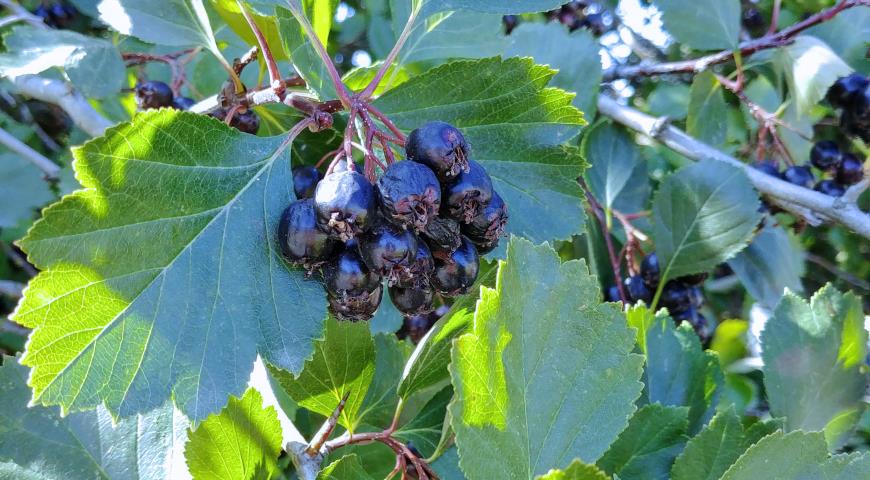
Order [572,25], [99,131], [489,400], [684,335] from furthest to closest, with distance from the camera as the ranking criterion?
[572,25] → [99,131] → [684,335] → [489,400]

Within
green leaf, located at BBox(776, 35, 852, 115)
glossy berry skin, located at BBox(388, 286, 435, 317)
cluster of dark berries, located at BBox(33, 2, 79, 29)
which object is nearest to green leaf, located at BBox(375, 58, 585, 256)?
glossy berry skin, located at BBox(388, 286, 435, 317)

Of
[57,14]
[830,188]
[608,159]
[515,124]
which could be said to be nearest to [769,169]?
[830,188]

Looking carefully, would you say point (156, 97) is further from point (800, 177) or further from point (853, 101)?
point (853, 101)

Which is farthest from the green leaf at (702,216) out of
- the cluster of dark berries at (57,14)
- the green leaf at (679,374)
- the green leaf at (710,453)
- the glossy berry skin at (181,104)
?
the cluster of dark berries at (57,14)

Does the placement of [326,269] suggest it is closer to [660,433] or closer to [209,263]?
[209,263]

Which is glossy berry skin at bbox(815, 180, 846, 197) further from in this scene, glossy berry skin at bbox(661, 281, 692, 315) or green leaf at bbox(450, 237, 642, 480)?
green leaf at bbox(450, 237, 642, 480)

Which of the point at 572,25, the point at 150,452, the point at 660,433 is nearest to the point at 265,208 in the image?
the point at 150,452

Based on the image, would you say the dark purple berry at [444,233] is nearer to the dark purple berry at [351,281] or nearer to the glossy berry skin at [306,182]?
the dark purple berry at [351,281]
